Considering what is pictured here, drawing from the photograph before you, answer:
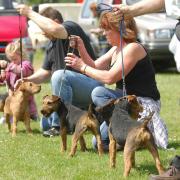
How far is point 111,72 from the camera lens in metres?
6.45

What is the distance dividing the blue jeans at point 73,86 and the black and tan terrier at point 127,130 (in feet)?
4.81

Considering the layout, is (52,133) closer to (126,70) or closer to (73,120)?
(73,120)

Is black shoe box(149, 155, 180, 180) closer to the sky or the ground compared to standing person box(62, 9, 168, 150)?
closer to the ground

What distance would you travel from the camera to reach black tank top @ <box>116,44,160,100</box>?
22.3 ft

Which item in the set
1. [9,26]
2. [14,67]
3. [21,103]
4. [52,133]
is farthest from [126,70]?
[9,26]

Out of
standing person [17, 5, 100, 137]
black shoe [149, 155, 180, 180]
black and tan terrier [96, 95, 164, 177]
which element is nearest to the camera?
black shoe [149, 155, 180, 180]

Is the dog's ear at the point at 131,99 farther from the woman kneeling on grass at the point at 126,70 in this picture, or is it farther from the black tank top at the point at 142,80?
the black tank top at the point at 142,80

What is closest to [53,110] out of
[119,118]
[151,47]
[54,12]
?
[119,118]

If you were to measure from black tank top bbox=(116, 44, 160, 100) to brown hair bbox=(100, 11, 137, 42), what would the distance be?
0.90 ft

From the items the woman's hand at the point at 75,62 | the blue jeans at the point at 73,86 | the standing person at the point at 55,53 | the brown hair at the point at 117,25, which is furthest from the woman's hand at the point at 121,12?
the blue jeans at the point at 73,86

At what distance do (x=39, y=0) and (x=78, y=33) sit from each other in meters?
31.0

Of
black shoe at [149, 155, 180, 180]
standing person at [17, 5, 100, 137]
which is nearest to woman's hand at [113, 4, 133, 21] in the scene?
black shoe at [149, 155, 180, 180]

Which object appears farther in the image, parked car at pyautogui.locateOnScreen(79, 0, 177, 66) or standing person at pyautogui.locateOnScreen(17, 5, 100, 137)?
parked car at pyautogui.locateOnScreen(79, 0, 177, 66)

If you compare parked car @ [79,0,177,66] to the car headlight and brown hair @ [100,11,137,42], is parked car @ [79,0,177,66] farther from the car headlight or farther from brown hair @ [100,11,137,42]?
brown hair @ [100,11,137,42]
